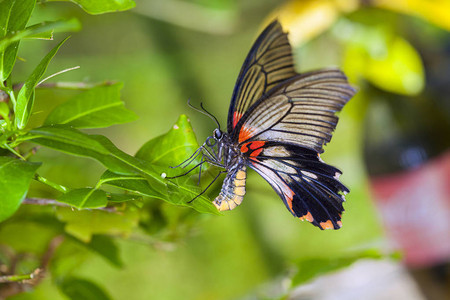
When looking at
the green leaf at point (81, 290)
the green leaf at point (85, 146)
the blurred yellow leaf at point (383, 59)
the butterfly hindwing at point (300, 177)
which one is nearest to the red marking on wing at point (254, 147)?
the butterfly hindwing at point (300, 177)

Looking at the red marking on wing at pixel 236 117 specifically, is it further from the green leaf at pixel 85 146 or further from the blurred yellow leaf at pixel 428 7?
the blurred yellow leaf at pixel 428 7

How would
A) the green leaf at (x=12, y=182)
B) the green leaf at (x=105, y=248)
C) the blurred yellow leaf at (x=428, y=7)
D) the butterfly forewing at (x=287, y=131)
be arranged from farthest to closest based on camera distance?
the blurred yellow leaf at (x=428, y=7) < the green leaf at (x=105, y=248) < the butterfly forewing at (x=287, y=131) < the green leaf at (x=12, y=182)

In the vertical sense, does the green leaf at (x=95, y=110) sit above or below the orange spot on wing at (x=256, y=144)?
below

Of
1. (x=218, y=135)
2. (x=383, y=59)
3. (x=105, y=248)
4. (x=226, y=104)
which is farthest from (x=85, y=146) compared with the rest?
(x=226, y=104)

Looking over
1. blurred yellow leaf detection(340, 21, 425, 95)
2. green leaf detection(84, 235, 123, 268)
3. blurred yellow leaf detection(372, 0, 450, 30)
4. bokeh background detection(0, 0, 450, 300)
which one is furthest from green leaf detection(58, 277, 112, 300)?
blurred yellow leaf detection(372, 0, 450, 30)

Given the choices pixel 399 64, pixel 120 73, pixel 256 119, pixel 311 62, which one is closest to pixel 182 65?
pixel 120 73

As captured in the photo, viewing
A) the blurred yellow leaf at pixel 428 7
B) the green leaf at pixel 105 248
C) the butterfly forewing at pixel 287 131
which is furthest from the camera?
the blurred yellow leaf at pixel 428 7

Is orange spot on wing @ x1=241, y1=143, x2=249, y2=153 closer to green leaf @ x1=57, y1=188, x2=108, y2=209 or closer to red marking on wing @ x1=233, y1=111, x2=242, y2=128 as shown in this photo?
red marking on wing @ x1=233, y1=111, x2=242, y2=128

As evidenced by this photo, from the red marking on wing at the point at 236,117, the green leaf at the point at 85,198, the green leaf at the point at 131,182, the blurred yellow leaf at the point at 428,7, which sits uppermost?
the blurred yellow leaf at the point at 428,7
